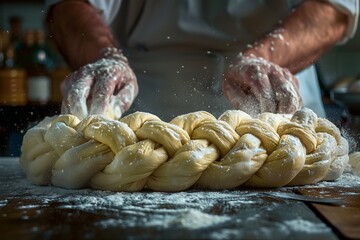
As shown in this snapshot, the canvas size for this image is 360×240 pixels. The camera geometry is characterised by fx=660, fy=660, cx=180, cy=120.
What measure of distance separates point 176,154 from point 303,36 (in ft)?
3.02

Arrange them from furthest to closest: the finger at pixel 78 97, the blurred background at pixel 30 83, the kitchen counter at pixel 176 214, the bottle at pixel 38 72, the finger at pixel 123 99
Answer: the bottle at pixel 38 72, the blurred background at pixel 30 83, the finger at pixel 123 99, the finger at pixel 78 97, the kitchen counter at pixel 176 214

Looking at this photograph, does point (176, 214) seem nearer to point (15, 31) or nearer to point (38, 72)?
point (38, 72)

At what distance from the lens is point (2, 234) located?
894 millimetres

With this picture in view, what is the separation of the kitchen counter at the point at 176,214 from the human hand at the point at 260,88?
308 mm

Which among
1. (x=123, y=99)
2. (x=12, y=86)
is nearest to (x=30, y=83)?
(x=12, y=86)

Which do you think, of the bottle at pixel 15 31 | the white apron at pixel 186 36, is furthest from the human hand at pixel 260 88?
the bottle at pixel 15 31

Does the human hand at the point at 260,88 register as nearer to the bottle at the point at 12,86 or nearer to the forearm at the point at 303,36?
the forearm at the point at 303,36

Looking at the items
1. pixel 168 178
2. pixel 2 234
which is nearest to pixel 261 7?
pixel 168 178

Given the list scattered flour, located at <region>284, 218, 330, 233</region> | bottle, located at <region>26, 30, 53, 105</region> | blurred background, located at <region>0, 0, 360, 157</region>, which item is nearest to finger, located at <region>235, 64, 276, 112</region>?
scattered flour, located at <region>284, 218, 330, 233</region>

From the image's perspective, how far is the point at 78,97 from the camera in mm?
1532

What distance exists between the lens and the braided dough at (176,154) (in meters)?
1.20

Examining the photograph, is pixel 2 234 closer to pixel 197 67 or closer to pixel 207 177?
pixel 207 177

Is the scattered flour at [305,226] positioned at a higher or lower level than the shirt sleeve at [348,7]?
lower

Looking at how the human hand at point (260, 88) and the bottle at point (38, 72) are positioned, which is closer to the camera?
the human hand at point (260, 88)
